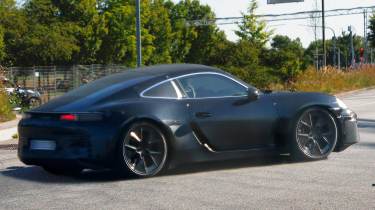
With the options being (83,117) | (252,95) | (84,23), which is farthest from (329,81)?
(84,23)

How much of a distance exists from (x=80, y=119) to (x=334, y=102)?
3347 mm

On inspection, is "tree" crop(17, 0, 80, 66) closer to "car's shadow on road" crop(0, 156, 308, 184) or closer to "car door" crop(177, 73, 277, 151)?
"car's shadow on road" crop(0, 156, 308, 184)

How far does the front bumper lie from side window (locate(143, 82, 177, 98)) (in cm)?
224

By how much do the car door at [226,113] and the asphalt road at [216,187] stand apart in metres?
0.37

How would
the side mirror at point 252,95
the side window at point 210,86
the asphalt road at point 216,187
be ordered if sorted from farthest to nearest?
the side mirror at point 252,95 < the side window at point 210,86 < the asphalt road at point 216,187

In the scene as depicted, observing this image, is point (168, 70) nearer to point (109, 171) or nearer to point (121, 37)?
point (109, 171)

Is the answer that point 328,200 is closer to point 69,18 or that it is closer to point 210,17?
point 69,18

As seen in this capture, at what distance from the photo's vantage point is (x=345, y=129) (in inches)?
345

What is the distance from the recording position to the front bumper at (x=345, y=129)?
874 cm

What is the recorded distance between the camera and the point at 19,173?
329 inches

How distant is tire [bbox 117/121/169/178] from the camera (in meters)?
7.46

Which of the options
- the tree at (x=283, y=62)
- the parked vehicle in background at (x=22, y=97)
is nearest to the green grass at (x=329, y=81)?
the tree at (x=283, y=62)

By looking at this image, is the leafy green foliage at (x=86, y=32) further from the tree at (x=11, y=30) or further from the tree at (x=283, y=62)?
the tree at (x=283, y=62)

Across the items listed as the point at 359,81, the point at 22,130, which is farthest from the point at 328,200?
the point at 359,81
